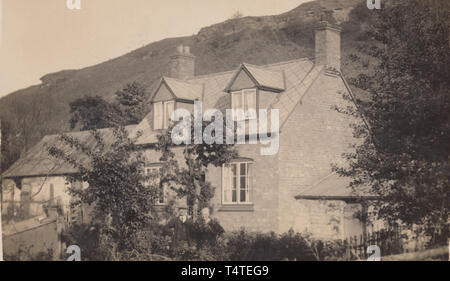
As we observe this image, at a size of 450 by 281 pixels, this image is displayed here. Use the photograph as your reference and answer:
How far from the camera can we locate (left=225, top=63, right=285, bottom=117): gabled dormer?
16.8 metres

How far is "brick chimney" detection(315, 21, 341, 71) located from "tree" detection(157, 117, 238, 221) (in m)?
4.11

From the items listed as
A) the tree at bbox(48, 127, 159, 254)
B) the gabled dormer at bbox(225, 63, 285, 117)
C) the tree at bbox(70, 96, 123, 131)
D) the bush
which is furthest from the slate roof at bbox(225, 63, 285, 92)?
the tree at bbox(70, 96, 123, 131)

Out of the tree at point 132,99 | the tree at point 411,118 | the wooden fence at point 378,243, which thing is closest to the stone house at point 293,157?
the wooden fence at point 378,243

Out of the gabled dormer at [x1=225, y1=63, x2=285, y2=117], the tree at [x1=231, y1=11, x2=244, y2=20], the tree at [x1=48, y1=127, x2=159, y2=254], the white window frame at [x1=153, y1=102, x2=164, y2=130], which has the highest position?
the tree at [x1=231, y1=11, x2=244, y2=20]

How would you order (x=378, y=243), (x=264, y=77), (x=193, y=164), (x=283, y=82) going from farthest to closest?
(x=283, y=82) < (x=264, y=77) < (x=193, y=164) < (x=378, y=243)

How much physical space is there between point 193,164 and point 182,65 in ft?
21.5

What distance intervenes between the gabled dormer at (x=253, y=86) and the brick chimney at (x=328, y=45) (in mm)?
1454

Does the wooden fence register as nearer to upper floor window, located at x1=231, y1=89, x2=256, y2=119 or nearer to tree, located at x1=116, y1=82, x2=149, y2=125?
upper floor window, located at x1=231, y1=89, x2=256, y2=119

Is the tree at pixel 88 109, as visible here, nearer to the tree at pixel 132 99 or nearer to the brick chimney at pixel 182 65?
the tree at pixel 132 99

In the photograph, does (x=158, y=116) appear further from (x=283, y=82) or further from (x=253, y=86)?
(x=283, y=82)

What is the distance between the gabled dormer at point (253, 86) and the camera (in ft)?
55.2

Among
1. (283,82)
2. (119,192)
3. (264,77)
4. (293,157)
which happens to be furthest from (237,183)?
(119,192)

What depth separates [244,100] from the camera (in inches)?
677
